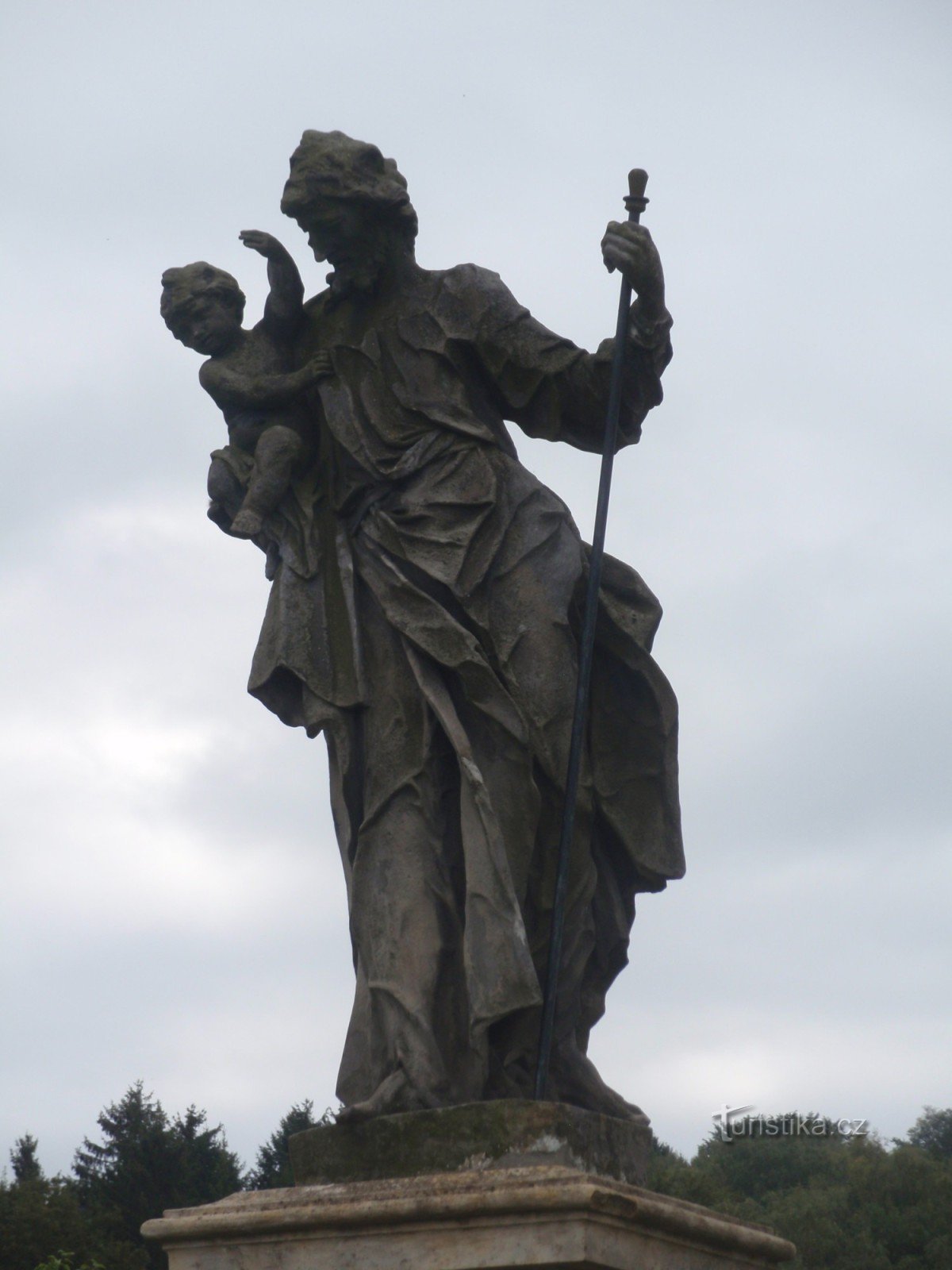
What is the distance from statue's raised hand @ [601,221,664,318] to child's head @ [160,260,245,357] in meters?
1.34

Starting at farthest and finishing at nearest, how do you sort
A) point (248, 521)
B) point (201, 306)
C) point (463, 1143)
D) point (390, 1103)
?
point (201, 306), point (248, 521), point (390, 1103), point (463, 1143)

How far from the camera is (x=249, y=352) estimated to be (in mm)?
7348

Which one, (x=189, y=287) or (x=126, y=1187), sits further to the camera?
(x=126, y=1187)

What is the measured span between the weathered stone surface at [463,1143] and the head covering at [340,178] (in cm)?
298

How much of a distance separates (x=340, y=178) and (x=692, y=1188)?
33395 mm

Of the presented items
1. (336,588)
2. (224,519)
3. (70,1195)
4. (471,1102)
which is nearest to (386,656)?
(336,588)

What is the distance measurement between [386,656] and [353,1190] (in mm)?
1715

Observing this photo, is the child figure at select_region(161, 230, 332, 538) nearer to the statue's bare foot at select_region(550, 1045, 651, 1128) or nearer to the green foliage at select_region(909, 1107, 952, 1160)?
the statue's bare foot at select_region(550, 1045, 651, 1128)

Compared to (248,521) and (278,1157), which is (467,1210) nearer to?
(248,521)

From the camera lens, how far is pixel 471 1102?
6.13 metres

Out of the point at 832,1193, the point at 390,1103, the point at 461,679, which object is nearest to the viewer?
the point at 390,1103

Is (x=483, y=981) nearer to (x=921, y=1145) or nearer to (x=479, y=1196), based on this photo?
(x=479, y=1196)

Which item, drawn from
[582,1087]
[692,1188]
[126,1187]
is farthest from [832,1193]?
[582,1087]

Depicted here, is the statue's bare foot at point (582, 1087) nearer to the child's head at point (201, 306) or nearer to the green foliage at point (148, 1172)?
the child's head at point (201, 306)
